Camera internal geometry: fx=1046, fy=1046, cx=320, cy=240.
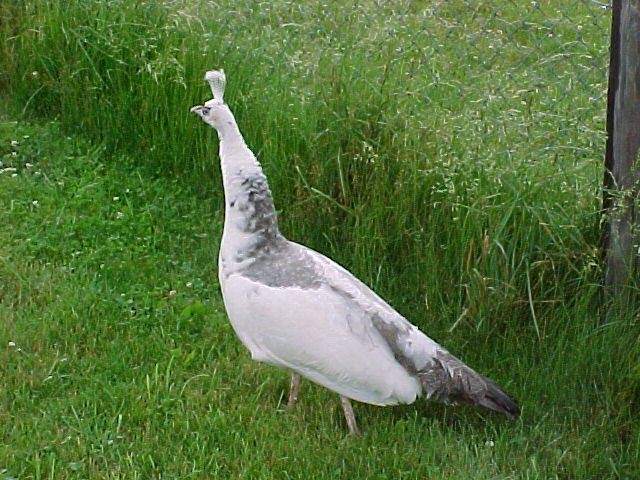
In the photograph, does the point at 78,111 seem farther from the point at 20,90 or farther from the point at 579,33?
the point at 579,33

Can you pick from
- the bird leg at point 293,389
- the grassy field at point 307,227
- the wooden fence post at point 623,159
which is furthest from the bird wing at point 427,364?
the wooden fence post at point 623,159

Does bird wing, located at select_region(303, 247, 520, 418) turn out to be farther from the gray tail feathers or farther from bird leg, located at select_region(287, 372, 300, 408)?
bird leg, located at select_region(287, 372, 300, 408)

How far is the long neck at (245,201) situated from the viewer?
360cm

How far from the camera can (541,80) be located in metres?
4.20

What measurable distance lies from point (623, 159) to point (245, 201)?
129 cm

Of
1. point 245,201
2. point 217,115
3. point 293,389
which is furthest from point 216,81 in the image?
point 293,389

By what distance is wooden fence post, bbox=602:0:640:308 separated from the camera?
343 cm

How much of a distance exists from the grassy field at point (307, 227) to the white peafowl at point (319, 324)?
0.20 meters

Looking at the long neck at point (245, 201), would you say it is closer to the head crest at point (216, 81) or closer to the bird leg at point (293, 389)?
the head crest at point (216, 81)

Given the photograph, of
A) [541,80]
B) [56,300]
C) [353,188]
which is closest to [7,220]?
[56,300]

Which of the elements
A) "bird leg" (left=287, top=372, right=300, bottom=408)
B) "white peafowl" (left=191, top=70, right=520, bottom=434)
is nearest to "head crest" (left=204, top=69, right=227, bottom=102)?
"white peafowl" (left=191, top=70, right=520, bottom=434)

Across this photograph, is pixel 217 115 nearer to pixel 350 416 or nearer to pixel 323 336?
pixel 323 336

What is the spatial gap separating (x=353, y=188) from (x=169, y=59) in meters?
1.26

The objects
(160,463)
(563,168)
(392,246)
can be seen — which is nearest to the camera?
(160,463)
